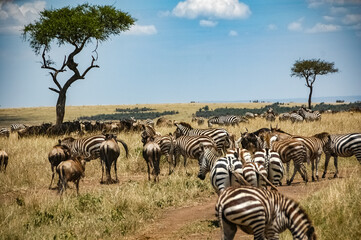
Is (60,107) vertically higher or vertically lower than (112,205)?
higher

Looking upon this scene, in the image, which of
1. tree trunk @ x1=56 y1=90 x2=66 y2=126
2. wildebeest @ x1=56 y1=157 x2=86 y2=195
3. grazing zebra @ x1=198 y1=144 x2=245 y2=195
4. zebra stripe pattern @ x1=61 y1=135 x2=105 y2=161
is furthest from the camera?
tree trunk @ x1=56 y1=90 x2=66 y2=126

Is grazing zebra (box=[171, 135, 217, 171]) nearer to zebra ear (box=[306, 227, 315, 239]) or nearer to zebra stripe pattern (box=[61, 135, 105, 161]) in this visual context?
zebra stripe pattern (box=[61, 135, 105, 161])

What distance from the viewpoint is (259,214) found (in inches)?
225

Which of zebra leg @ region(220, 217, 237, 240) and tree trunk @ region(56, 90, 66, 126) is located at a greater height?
tree trunk @ region(56, 90, 66, 126)

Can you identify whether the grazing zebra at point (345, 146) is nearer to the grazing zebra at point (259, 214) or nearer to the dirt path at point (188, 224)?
the dirt path at point (188, 224)

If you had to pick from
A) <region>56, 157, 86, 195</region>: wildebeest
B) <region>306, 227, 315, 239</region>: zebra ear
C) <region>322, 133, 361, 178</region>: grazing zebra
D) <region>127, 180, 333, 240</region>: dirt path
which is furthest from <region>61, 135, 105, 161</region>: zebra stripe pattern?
<region>306, 227, 315, 239</region>: zebra ear

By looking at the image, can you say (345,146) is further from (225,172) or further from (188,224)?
(188,224)

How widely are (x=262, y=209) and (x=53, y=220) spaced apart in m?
5.29

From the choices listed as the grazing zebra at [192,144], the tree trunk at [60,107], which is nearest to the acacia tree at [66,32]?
the tree trunk at [60,107]

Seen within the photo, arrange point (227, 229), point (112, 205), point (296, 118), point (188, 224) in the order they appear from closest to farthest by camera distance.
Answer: point (227, 229) → point (188, 224) → point (112, 205) → point (296, 118)

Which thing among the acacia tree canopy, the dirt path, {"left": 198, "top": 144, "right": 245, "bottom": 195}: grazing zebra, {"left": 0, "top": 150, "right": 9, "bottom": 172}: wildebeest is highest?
the acacia tree canopy

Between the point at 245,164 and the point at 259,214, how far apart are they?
307 centimetres

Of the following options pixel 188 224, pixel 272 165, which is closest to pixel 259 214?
pixel 188 224

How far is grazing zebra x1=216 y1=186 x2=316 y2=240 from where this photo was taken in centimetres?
570
